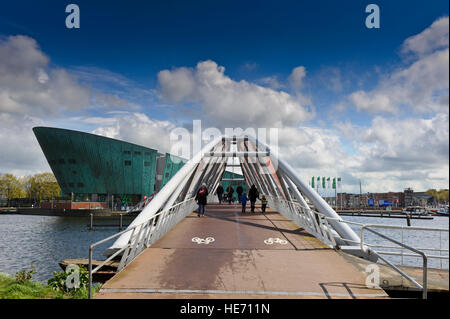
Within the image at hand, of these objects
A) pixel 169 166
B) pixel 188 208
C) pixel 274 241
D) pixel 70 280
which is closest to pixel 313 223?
pixel 274 241

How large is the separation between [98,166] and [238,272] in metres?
62.7

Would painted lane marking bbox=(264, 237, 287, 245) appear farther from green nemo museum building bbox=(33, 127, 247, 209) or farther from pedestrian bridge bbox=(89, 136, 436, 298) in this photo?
green nemo museum building bbox=(33, 127, 247, 209)

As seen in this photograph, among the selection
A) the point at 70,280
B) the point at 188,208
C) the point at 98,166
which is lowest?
the point at 70,280

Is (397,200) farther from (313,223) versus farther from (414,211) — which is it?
(313,223)

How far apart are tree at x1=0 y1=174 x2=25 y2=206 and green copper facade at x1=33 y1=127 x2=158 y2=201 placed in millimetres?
26896

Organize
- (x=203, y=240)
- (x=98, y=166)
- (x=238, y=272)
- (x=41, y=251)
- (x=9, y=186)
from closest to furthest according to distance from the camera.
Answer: (x=238, y=272)
(x=203, y=240)
(x=41, y=251)
(x=98, y=166)
(x=9, y=186)

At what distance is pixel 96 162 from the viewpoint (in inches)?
2515

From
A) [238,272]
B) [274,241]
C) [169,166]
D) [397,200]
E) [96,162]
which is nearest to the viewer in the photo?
[238,272]

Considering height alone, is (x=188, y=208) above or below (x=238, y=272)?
above

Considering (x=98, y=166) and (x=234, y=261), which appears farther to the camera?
(x=98, y=166)

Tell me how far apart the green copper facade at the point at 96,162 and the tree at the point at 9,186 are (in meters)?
26.9
